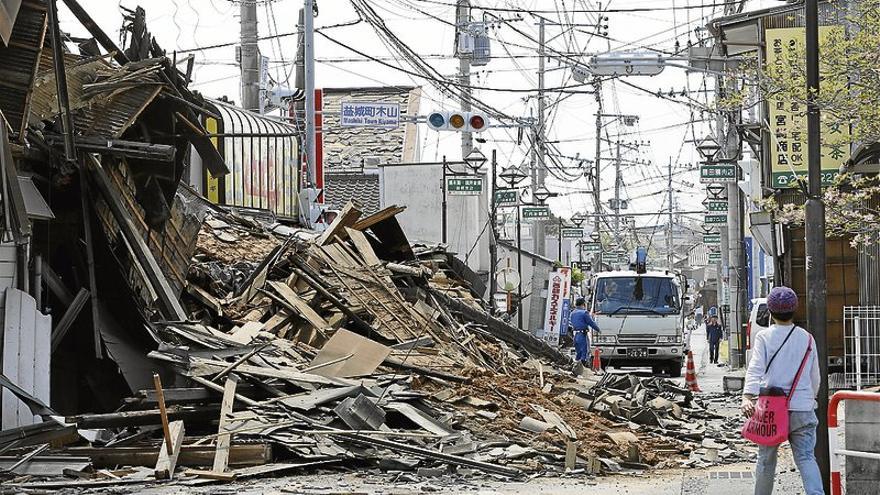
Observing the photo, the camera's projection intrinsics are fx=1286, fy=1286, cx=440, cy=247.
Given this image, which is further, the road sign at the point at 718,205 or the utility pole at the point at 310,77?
the road sign at the point at 718,205

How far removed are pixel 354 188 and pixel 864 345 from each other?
107ft

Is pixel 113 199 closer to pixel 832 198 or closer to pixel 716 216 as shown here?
pixel 832 198

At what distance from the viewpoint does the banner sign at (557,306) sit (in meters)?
38.7

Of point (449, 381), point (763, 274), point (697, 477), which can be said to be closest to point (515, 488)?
point (697, 477)

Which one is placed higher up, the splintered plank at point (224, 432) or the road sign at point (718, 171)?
the road sign at point (718, 171)

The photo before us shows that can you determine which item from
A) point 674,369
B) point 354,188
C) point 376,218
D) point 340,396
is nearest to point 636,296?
point 674,369

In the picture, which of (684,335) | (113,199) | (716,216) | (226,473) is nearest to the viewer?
(226,473)

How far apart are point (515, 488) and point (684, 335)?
904 inches

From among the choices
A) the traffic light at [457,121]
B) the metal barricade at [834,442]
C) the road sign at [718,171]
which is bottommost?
the metal barricade at [834,442]

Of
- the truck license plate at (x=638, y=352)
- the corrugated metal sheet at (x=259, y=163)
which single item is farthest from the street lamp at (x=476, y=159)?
the truck license plate at (x=638, y=352)

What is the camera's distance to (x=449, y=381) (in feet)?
55.5

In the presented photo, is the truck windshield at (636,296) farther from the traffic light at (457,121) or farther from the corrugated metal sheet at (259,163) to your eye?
the corrugated metal sheet at (259,163)

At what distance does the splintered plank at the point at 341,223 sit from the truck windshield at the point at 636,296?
44.0ft

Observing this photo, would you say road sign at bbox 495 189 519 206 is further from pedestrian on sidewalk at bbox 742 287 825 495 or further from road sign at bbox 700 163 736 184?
pedestrian on sidewalk at bbox 742 287 825 495
